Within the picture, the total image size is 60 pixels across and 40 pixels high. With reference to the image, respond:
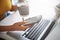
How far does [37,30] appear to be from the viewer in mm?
753

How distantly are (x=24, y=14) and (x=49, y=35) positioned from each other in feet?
1.03

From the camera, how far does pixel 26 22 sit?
88cm

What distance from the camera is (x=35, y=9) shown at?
114 centimetres

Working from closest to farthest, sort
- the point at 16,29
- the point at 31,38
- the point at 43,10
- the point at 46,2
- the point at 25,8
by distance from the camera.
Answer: the point at 31,38 → the point at 16,29 → the point at 25,8 → the point at 43,10 → the point at 46,2

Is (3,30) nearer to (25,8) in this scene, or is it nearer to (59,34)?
(25,8)

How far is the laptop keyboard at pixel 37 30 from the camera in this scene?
27.5 inches

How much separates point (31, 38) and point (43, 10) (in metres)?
0.47

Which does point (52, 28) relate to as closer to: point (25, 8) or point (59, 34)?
point (59, 34)

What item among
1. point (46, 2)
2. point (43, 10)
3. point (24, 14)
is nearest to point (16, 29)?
point (24, 14)

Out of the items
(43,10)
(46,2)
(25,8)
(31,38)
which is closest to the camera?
(31,38)

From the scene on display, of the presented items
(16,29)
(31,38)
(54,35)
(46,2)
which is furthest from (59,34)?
(46,2)

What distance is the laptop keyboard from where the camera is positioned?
70 cm

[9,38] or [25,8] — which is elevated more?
[25,8]

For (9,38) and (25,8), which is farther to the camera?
(25,8)
